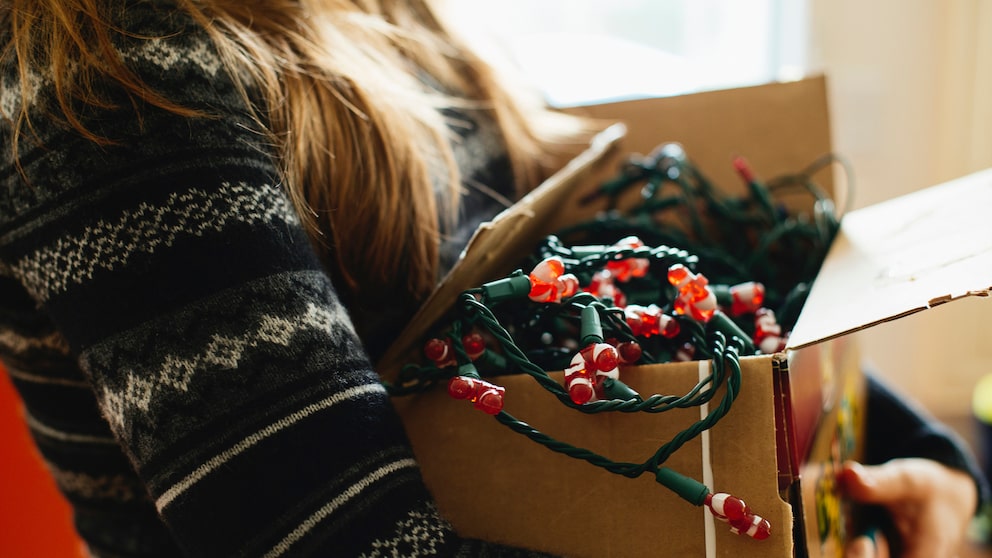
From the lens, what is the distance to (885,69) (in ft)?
3.84

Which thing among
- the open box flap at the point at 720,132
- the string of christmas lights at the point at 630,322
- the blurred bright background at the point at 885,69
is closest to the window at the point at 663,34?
the blurred bright background at the point at 885,69

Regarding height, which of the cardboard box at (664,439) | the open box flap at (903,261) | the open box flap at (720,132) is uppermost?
the open box flap at (720,132)

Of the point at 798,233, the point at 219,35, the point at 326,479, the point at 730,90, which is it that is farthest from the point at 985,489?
the point at 219,35

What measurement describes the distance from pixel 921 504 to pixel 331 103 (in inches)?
21.7

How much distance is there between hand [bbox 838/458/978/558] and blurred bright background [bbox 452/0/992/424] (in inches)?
26.4

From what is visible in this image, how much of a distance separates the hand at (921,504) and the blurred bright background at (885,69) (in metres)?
0.67

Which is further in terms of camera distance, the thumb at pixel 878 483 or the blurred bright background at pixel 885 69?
the blurred bright background at pixel 885 69

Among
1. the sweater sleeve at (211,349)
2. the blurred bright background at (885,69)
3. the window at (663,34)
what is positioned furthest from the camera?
the blurred bright background at (885,69)

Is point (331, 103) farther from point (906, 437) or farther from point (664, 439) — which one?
point (906, 437)

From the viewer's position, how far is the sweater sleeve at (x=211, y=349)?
Result: 333 millimetres

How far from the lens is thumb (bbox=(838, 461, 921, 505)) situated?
20.6 inches

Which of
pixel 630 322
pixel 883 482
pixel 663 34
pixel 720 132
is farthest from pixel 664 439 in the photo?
pixel 663 34

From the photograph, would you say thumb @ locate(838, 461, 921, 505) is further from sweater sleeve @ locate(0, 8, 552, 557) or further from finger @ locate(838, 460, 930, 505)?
sweater sleeve @ locate(0, 8, 552, 557)

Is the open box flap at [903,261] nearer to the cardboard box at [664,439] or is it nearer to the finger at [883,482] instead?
the cardboard box at [664,439]
